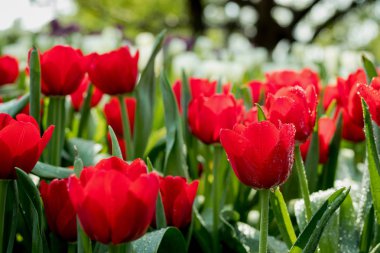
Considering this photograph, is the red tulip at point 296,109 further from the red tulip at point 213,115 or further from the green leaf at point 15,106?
the green leaf at point 15,106

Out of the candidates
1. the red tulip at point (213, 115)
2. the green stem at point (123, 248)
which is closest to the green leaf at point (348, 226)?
the red tulip at point (213, 115)

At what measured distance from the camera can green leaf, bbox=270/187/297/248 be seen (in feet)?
2.68

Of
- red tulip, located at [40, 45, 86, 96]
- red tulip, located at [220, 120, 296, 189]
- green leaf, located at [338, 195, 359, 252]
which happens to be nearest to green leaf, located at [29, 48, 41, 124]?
red tulip, located at [40, 45, 86, 96]

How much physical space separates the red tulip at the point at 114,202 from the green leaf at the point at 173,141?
0.48 metres

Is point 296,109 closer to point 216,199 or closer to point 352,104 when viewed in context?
point 352,104

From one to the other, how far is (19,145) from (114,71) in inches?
16.8

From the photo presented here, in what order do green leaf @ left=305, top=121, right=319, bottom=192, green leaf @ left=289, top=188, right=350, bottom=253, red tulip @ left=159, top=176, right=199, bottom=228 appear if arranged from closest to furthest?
green leaf @ left=289, top=188, right=350, bottom=253
red tulip @ left=159, top=176, right=199, bottom=228
green leaf @ left=305, top=121, right=319, bottom=192

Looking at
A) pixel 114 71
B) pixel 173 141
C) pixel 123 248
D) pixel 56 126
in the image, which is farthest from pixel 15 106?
pixel 123 248

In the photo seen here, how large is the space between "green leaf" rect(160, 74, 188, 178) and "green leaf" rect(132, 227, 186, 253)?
0.21 meters

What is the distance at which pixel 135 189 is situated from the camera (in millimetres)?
566

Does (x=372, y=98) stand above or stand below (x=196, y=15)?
above

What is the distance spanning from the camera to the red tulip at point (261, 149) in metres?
0.68

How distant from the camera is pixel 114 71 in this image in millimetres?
1140

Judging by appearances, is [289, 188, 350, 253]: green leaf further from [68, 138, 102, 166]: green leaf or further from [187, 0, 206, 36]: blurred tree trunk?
[187, 0, 206, 36]: blurred tree trunk
